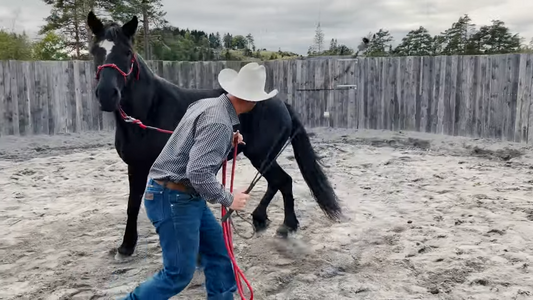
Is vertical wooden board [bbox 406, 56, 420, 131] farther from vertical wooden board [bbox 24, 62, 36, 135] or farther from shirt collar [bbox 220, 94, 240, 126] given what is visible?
shirt collar [bbox 220, 94, 240, 126]

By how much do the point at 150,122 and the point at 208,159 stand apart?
203 cm

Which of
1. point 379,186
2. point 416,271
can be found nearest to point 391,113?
point 379,186

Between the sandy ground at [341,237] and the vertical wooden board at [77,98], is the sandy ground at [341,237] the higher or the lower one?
the lower one

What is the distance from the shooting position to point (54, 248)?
4391 mm

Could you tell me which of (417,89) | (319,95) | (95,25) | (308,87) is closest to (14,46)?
(308,87)

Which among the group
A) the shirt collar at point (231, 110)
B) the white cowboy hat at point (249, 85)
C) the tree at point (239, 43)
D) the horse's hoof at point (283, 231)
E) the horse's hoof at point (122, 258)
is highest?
the tree at point (239, 43)

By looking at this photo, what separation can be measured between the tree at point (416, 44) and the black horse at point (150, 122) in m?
14.3

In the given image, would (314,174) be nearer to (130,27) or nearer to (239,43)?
(130,27)

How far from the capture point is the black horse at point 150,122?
3.91 metres

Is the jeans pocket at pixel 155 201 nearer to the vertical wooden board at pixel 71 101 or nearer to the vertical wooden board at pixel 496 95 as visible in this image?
the vertical wooden board at pixel 496 95

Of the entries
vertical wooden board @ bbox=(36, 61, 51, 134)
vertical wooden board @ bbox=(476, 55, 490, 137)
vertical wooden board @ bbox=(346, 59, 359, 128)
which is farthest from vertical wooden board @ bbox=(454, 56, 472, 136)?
vertical wooden board @ bbox=(36, 61, 51, 134)

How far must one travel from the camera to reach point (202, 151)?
232cm

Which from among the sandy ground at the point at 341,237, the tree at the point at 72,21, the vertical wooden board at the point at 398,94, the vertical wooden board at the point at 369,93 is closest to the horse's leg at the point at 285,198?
the sandy ground at the point at 341,237

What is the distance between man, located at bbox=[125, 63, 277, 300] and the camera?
7.73 ft
